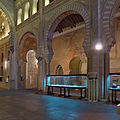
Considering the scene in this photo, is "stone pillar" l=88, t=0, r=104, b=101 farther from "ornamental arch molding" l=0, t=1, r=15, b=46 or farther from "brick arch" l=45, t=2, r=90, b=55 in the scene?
"ornamental arch molding" l=0, t=1, r=15, b=46

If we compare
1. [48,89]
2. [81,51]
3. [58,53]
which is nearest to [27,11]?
[58,53]

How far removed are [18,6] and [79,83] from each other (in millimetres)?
11083

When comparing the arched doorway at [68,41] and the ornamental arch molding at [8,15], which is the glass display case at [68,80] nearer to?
the arched doorway at [68,41]

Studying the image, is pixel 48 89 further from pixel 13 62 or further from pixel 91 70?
pixel 13 62

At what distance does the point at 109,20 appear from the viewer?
7.90 meters

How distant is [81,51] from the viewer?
1461 centimetres

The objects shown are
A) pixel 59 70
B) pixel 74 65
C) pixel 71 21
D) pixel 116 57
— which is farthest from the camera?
pixel 59 70

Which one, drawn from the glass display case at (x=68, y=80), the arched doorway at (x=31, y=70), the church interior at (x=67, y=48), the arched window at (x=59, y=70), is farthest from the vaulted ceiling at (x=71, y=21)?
the arched doorway at (x=31, y=70)

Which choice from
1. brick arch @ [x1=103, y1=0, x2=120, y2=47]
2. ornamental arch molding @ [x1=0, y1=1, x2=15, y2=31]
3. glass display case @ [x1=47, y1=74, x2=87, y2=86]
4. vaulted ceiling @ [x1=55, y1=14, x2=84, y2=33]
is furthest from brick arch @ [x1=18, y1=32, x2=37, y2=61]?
brick arch @ [x1=103, y1=0, x2=120, y2=47]

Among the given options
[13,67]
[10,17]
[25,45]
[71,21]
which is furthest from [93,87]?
[10,17]

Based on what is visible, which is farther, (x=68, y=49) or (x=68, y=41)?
(x=68, y=41)

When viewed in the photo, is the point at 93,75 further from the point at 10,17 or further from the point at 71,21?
the point at 10,17

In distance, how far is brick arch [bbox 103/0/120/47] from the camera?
25.6 feet

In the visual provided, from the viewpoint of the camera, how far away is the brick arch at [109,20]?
25.6 feet
